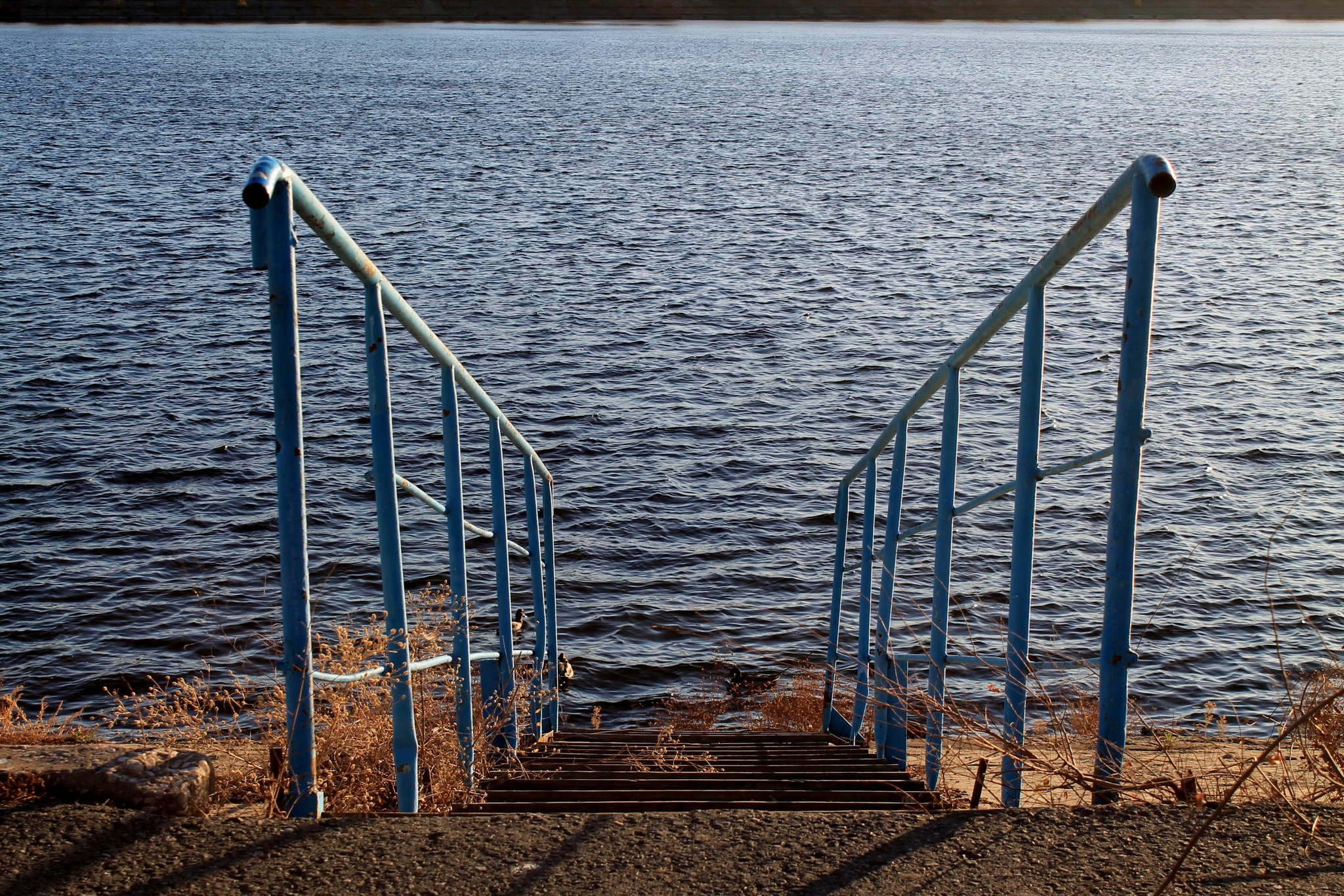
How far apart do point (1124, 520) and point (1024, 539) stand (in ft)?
1.36

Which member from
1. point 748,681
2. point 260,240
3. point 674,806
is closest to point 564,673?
point 748,681

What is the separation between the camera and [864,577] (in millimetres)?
5145

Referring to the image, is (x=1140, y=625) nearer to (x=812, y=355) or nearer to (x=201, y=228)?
(x=812, y=355)

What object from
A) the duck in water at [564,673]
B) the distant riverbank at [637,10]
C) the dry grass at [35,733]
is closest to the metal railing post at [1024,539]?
the dry grass at [35,733]

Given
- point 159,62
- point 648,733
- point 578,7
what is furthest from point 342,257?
point 578,7

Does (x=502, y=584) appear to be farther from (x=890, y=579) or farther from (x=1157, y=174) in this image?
(x=1157, y=174)

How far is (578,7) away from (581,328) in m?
70.3

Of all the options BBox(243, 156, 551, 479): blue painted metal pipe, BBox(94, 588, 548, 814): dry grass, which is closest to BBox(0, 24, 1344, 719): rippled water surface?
BBox(94, 588, 548, 814): dry grass

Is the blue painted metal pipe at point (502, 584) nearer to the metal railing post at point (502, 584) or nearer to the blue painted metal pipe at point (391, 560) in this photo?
the metal railing post at point (502, 584)

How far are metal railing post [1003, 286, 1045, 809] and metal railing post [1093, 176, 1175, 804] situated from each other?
1.02 feet

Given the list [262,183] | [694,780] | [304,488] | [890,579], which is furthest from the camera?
[890,579]

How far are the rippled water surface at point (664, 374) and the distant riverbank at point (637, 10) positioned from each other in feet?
128

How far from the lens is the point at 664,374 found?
49.5ft

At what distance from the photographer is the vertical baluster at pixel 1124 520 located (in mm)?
2516
